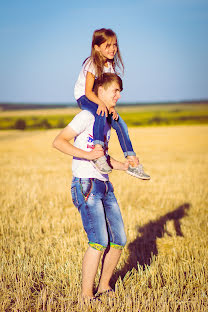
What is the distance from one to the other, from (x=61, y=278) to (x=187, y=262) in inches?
62.0

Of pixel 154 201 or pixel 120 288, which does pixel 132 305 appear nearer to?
pixel 120 288

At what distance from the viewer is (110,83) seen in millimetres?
2967

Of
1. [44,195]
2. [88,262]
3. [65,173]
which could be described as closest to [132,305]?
[88,262]

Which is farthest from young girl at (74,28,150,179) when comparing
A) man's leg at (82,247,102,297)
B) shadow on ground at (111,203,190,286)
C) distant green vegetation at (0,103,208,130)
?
distant green vegetation at (0,103,208,130)

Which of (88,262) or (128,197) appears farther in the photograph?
(128,197)

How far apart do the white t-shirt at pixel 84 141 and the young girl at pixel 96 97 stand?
0.06 metres

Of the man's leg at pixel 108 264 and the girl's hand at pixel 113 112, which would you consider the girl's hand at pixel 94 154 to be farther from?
the man's leg at pixel 108 264

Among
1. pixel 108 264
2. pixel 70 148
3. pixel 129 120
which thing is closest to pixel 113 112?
pixel 70 148

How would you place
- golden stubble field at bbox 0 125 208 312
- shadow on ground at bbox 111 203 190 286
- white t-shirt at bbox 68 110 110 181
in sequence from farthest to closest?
shadow on ground at bbox 111 203 190 286 → golden stubble field at bbox 0 125 208 312 → white t-shirt at bbox 68 110 110 181

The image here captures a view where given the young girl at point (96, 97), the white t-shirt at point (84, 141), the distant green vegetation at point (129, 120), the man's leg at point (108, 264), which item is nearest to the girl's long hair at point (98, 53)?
the young girl at point (96, 97)

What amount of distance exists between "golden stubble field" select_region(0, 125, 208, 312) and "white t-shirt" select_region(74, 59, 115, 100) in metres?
1.94

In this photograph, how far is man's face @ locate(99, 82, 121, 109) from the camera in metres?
2.96

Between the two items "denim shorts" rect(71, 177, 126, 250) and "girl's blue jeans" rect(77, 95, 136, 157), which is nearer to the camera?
"denim shorts" rect(71, 177, 126, 250)

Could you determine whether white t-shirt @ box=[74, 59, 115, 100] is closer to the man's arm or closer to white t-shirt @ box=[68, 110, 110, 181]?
white t-shirt @ box=[68, 110, 110, 181]
